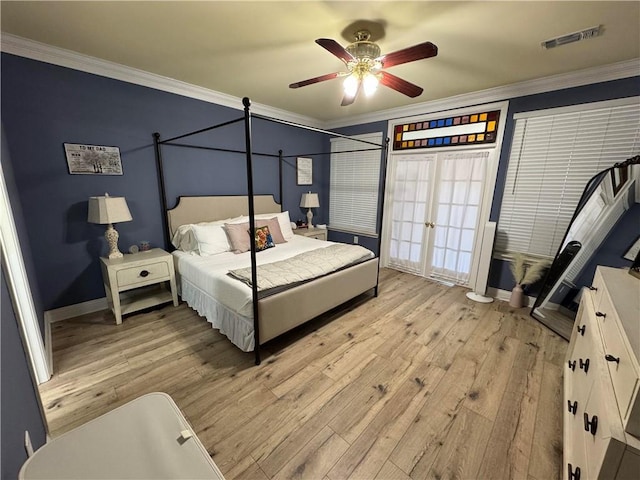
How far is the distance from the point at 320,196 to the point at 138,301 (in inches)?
134

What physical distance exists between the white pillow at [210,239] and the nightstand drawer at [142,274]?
0.41 meters

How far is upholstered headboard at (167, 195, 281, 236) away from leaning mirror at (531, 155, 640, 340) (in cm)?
359

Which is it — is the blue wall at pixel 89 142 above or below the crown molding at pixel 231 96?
below

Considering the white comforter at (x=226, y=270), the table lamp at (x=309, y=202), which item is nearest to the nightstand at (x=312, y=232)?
the table lamp at (x=309, y=202)

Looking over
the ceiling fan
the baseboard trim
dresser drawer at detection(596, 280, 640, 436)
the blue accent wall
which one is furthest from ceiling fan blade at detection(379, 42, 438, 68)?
the baseboard trim

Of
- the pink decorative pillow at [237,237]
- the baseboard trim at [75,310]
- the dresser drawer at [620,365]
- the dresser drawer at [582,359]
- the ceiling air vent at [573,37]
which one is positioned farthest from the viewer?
the pink decorative pillow at [237,237]

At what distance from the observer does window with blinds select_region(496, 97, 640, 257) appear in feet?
8.13

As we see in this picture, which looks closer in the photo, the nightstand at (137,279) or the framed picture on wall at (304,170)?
the nightstand at (137,279)

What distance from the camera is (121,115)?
8.89ft

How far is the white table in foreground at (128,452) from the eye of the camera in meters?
0.73

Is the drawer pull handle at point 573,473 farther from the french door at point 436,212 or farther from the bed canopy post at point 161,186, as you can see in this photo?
the bed canopy post at point 161,186

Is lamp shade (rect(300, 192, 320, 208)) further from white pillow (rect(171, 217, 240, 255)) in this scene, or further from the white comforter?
white pillow (rect(171, 217, 240, 255))

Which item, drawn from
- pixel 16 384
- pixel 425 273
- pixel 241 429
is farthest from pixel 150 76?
pixel 425 273

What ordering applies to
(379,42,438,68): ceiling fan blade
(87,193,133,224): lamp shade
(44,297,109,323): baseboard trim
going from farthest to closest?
(44,297,109,323): baseboard trim → (87,193,133,224): lamp shade → (379,42,438,68): ceiling fan blade
